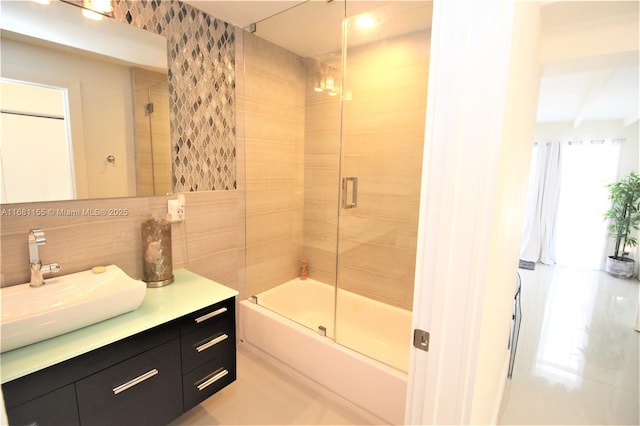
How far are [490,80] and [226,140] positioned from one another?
1.91 meters

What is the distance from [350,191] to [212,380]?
174 centimetres

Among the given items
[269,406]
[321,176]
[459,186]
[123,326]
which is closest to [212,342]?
[123,326]

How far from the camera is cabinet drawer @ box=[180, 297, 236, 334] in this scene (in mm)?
1556

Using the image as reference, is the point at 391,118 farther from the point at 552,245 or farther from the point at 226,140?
the point at 552,245

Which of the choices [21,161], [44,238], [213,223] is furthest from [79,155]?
[213,223]

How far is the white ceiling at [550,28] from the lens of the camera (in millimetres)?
1749

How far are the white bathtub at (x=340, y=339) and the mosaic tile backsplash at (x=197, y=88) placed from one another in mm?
1166

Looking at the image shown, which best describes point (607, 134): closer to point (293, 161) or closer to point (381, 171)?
point (381, 171)

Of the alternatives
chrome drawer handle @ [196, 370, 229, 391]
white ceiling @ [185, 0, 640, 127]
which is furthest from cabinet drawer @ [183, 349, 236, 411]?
white ceiling @ [185, 0, 640, 127]

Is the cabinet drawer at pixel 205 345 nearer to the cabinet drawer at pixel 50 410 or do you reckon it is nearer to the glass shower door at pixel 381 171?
the cabinet drawer at pixel 50 410

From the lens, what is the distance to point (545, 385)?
2.21 m

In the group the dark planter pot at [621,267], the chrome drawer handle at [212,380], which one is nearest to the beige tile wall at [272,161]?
the chrome drawer handle at [212,380]

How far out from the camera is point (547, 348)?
8.86ft

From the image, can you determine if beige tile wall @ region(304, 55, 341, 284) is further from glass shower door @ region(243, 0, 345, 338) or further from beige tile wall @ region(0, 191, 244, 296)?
beige tile wall @ region(0, 191, 244, 296)
